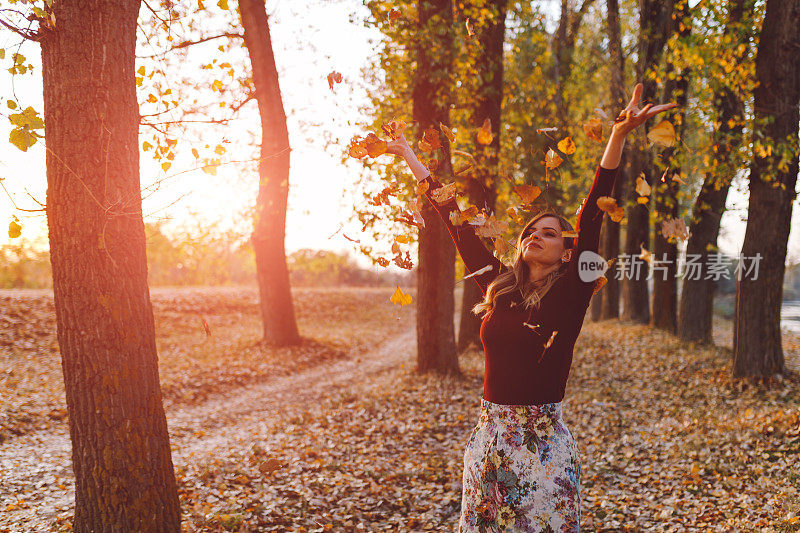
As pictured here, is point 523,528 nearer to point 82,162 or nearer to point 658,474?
point 82,162

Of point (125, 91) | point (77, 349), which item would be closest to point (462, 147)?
point (125, 91)

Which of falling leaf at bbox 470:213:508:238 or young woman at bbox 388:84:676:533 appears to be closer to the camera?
young woman at bbox 388:84:676:533

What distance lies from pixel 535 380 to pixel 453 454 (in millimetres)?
4690

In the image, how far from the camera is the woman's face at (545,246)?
2.97 m

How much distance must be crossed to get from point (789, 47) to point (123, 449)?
11.2 m

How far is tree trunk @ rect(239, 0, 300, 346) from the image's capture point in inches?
477

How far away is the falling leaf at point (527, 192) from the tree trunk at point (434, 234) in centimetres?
596

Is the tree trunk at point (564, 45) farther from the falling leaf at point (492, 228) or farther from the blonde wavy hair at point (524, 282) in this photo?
the blonde wavy hair at point (524, 282)

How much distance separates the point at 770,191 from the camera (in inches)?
363

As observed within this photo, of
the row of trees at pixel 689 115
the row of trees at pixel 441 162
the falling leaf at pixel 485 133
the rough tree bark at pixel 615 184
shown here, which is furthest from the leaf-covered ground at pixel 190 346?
the rough tree bark at pixel 615 184

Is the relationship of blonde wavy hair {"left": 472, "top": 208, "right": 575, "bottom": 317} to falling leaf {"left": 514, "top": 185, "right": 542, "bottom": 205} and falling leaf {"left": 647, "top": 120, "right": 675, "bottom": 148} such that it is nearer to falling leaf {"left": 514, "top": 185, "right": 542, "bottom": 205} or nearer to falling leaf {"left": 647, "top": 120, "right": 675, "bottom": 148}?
falling leaf {"left": 514, "top": 185, "right": 542, "bottom": 205}

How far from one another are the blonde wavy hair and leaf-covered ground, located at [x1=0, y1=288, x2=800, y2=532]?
3.18 meters

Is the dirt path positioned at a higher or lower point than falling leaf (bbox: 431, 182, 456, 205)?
lower

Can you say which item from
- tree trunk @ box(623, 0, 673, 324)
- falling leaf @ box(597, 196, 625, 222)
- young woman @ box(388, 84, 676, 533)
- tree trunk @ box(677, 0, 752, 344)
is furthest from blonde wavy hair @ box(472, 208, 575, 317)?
tree trunk @ box(623, 0, 673, 324)
